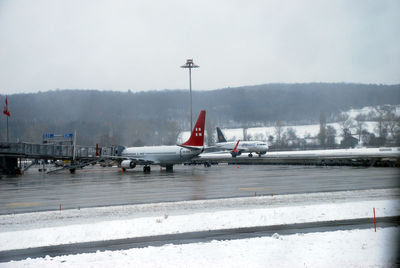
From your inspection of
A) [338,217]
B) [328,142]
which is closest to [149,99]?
[328,142]

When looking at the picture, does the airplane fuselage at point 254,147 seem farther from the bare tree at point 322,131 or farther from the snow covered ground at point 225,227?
the snow covered ground at point 225,227

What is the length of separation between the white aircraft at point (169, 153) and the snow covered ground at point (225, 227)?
27.2m

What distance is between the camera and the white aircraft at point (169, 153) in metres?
48.4

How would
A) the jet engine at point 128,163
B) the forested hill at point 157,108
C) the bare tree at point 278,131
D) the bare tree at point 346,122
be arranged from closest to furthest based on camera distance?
the jet engine at point 128,163, the bare tree at point 346,122, the forested hill at point 157,108, the bare tree at point 278,131

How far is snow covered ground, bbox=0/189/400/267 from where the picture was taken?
9992 millimetres

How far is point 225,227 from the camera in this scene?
14.2m

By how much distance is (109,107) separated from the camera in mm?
104125

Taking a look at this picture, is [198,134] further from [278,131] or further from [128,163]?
[278,131]

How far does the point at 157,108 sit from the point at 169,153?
244 ft

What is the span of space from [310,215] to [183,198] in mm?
8669

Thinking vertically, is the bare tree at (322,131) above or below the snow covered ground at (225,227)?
above

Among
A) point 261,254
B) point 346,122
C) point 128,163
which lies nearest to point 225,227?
point 261,254

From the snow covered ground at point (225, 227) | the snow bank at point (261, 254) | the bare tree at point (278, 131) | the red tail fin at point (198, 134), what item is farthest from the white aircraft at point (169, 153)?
the bare tree at point (278, 131)

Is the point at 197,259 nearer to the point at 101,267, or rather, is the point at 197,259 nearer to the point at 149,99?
the point at 101,267
